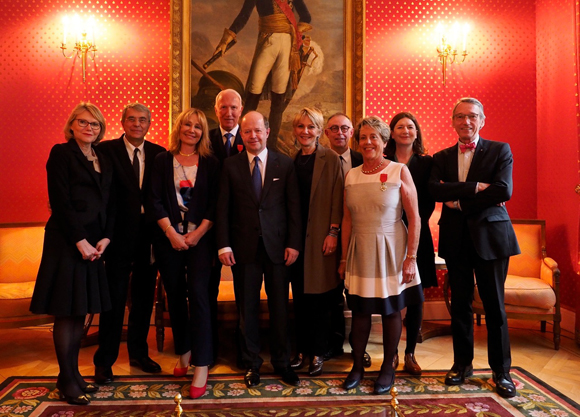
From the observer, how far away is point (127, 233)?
3.21 m

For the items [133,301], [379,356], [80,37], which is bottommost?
[379,356]

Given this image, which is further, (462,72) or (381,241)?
(462,72)

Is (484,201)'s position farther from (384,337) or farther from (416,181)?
(384,337)

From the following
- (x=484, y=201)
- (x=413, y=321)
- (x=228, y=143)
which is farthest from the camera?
(x=228, y=143)

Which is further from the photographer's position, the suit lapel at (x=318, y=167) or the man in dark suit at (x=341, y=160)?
the man in dark suit at (x=341, y=160)

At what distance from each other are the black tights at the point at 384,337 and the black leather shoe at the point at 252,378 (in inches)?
24.8

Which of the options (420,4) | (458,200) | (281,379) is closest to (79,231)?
(281,379)

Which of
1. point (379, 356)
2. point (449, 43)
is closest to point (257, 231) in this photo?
point (379, 356)

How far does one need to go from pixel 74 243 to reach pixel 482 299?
2.60m

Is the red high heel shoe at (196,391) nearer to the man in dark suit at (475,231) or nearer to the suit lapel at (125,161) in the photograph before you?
the suit lapel at (125,161)

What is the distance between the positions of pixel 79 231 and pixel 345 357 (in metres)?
2.23

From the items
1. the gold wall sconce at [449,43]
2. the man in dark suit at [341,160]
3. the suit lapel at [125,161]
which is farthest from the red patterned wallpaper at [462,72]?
the suit lapel at [125,161]

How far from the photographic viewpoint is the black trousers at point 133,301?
324cm

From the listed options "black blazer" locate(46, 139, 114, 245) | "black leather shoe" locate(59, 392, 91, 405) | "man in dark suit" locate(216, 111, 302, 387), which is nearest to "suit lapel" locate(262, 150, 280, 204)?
"man in dark suit" locate(216, 111, 302, 387)
